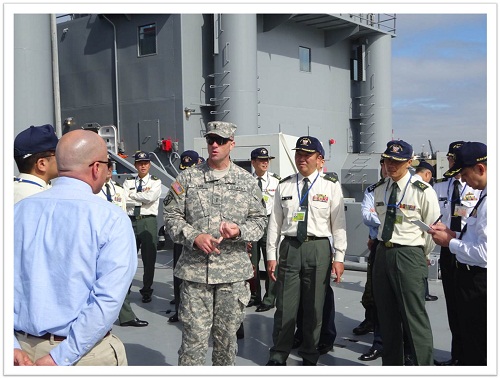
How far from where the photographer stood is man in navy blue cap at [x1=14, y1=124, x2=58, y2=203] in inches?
93.6

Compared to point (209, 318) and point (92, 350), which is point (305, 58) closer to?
point (209, 318)

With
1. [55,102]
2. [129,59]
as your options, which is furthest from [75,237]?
[129,59]

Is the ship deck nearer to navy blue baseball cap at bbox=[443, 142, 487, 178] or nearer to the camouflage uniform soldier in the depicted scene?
the camouflage uniform soldier

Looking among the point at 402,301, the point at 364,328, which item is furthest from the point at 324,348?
the point at 402,301

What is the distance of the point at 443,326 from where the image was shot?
15.8 feet

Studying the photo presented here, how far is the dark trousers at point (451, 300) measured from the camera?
3807mm

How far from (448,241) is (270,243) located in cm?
147

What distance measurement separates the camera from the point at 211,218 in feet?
10.4

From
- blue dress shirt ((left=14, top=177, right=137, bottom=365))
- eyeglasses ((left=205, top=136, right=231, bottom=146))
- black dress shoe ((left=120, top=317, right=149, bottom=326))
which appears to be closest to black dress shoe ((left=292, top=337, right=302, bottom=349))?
black dress shoe ((left=120, top=317, right=149, bottom=326))

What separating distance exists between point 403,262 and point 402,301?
0.27 m

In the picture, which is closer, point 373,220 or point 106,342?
point 106,342

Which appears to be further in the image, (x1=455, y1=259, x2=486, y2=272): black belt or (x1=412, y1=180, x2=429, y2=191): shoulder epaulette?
(x1=412, y1=180, x2=429, y2=191): shoulder epaulette

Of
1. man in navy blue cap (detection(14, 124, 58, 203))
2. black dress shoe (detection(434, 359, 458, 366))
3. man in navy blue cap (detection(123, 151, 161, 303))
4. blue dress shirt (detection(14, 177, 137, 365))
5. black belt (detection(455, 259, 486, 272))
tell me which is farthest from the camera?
man in navy blue cap (detection(123, 151, 161, 303))
